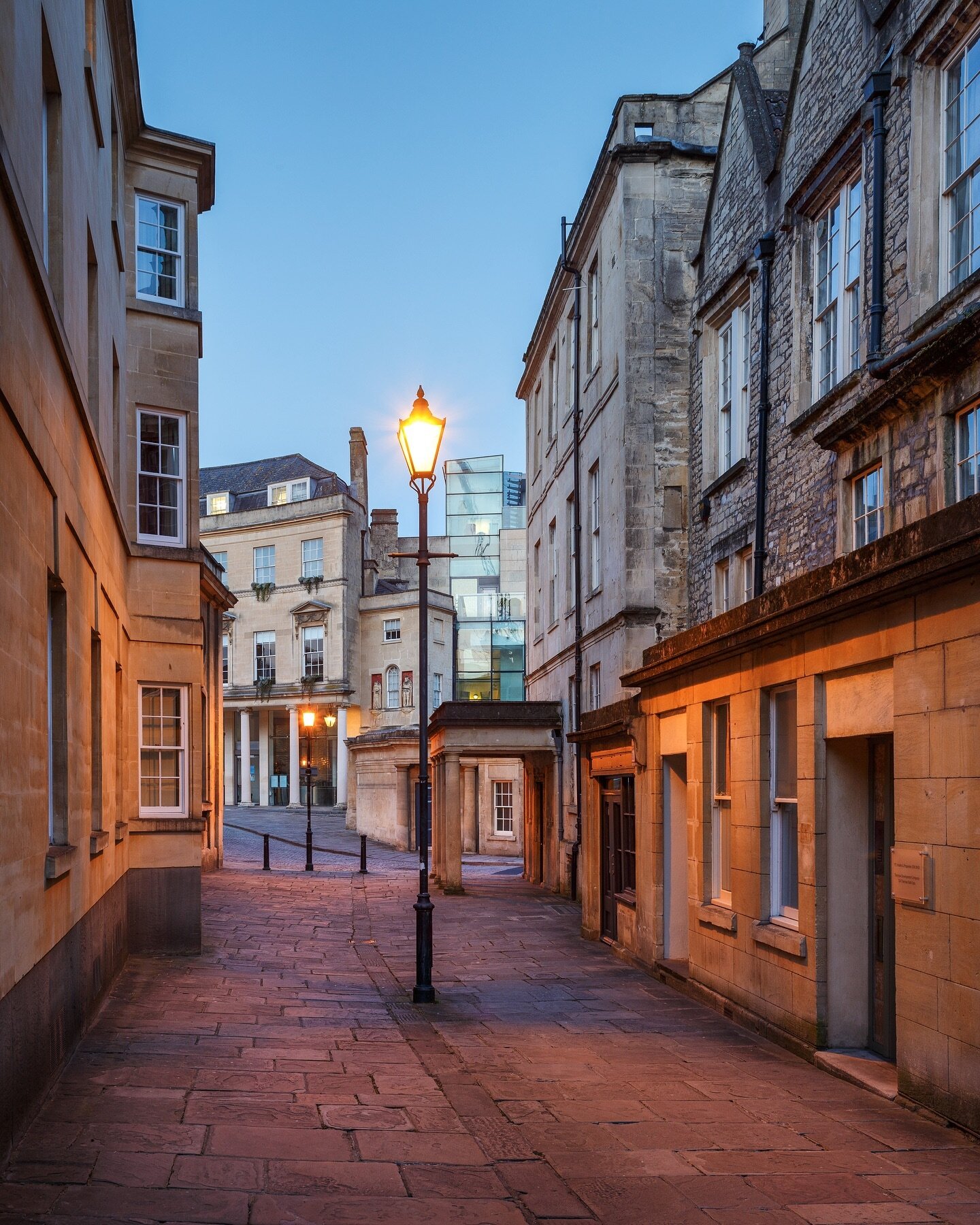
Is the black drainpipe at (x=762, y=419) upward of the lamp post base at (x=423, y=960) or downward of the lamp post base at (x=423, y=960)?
upward

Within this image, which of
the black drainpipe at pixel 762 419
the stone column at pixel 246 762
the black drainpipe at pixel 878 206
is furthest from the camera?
the stone column at pixel 246 762

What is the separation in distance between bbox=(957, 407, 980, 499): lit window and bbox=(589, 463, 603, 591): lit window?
1365 centimetres

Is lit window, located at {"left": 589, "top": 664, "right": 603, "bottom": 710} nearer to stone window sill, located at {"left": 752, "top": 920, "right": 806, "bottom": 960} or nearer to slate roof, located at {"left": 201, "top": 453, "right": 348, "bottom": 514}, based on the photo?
stone window sill, located at {"left": 752, "top": 920, "right": 806, "bottom": 960}

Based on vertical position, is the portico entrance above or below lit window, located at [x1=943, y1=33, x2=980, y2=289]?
below

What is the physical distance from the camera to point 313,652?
6000cm

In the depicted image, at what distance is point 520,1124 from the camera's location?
24.7ft

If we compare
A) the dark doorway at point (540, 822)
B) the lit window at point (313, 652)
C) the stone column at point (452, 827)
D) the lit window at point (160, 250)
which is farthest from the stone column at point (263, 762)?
the lit window at point (160, 250)

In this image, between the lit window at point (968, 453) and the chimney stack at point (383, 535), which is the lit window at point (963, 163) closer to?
the lit window at point (968, 453)

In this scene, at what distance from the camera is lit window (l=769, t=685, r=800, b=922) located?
10.6 m

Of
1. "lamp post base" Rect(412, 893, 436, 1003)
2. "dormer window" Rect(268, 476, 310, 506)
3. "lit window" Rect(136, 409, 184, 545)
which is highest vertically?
"dormer window" Rect(268, 476, 310, 506)

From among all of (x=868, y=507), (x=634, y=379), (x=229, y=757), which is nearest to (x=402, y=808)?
(x=229, y=757)

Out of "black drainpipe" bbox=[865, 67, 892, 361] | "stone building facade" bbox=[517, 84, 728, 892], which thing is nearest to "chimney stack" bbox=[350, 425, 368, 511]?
"stone building facade" bbox=[517, 84, 728, 892]

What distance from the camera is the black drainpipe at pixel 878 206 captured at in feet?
41.6

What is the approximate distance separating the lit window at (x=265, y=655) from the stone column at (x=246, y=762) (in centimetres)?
183
